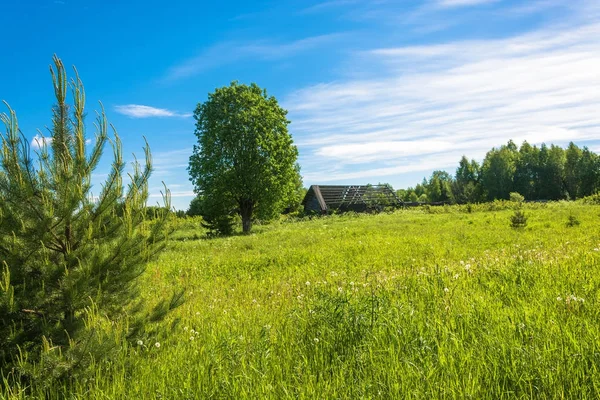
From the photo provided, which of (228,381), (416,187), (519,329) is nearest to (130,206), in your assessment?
(228,381)

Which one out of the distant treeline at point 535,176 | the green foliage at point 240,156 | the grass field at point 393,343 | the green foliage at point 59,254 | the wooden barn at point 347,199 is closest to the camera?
the grass field at point 393,343

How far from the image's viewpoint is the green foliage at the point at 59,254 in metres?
4.07

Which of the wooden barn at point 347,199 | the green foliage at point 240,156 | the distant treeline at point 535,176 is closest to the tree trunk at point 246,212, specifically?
the green foliage at point 240,156

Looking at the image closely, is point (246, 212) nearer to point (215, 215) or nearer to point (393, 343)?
point (215, 215)

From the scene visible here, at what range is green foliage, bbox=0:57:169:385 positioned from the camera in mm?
4074

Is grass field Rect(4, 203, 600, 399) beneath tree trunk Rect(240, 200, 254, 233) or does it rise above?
Answer: beneath

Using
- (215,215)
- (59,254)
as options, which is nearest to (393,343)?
(59,254)

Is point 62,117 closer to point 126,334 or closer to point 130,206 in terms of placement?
point 130,206

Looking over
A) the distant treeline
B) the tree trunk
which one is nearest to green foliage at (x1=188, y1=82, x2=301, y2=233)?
the tree trunk

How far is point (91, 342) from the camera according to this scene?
4086mm

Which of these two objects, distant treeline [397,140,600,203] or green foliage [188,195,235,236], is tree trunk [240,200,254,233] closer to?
green foliage [188,195,235,236]

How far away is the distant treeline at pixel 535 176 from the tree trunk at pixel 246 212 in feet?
200

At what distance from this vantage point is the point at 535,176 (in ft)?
266

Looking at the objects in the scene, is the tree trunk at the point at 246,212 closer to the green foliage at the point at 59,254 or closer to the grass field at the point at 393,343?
the grass field at the point at 393,343
